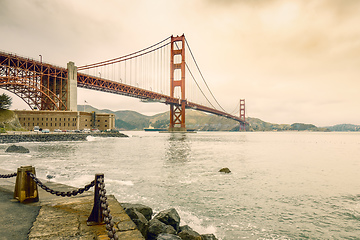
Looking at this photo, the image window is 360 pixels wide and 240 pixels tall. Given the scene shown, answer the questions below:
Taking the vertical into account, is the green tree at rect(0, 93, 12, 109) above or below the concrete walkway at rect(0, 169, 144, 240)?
above

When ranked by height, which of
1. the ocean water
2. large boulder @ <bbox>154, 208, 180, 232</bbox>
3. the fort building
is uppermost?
the fort building

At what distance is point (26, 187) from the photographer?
16.3 ft

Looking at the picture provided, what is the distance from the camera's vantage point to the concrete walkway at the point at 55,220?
11.6ft

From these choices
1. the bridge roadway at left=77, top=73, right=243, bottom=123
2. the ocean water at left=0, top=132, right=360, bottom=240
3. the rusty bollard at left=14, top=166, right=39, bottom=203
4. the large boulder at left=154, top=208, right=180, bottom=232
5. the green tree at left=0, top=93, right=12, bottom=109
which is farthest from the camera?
the bridge roadway at left=77, top=73, right=243, bottom=123

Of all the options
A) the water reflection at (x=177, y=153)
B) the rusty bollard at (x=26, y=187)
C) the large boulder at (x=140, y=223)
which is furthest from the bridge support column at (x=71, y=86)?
the large boulder at (x=140, y=223)

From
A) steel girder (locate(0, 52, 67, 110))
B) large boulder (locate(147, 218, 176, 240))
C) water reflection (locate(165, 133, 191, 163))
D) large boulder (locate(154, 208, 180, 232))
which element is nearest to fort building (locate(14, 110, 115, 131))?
steel girder (locate(0, 52, 67, 110))

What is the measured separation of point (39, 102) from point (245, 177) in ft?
218

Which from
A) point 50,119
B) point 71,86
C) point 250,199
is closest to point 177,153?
point 250,199

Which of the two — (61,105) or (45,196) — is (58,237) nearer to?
(45,196)

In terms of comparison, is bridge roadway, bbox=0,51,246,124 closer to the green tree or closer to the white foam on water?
the green tree

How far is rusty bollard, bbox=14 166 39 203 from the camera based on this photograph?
4848 millimetres

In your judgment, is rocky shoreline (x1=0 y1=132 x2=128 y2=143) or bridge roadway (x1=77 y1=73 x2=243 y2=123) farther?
bridge roadway (x1=77 y1=73 x2=243 y2=123)

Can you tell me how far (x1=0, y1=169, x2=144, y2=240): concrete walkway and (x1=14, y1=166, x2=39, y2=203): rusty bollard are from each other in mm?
141

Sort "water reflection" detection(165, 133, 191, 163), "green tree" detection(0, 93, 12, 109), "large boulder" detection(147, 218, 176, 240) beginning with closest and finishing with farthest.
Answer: "large boulder" detection(147, 218, 176, 240), "water reflection" detection(165, 133, 191, 163), "green tree" detection(0, 93, 12, 109)
